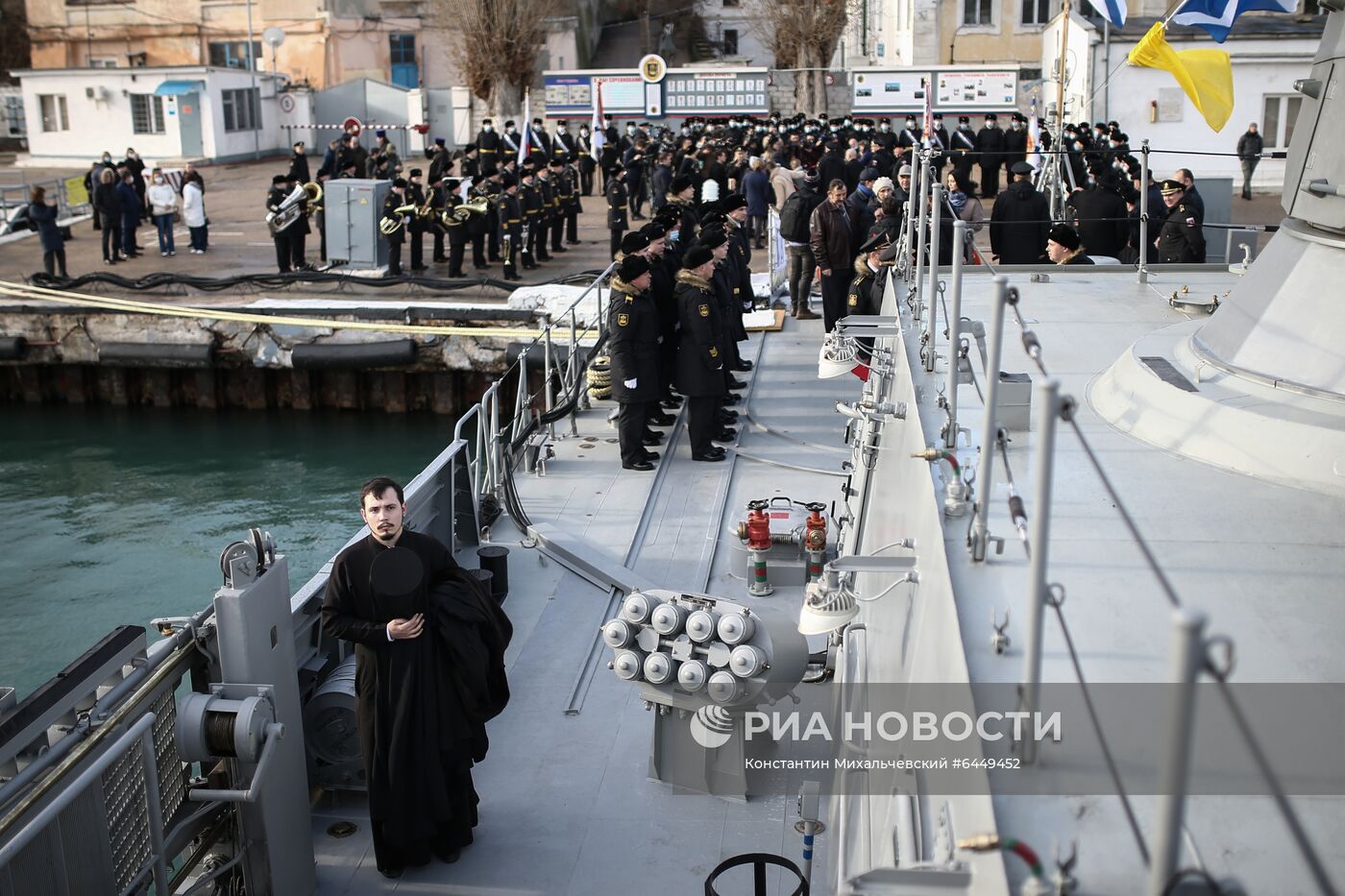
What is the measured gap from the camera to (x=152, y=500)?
15391 mm

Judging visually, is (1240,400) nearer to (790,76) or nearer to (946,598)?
(946,598)

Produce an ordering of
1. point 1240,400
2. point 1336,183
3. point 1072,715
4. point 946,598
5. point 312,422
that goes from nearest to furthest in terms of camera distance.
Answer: point 1072,715 < point 946,598 < point 1240,400 < point 1336,183 < point 312,422

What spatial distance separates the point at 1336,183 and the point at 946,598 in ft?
8.19

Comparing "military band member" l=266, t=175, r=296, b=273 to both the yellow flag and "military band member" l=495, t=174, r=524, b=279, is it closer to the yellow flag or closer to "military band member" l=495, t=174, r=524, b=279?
"military band member" l=495, t=174, r=524, b=279

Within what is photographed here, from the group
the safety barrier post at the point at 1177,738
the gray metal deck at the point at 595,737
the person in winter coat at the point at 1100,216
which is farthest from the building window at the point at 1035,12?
the safety barrier post at the point at 1177,738

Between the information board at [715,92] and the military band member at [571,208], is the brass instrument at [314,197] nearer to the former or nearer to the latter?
the military band member at [571,208]

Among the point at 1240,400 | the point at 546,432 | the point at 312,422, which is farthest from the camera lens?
the point at 312,422

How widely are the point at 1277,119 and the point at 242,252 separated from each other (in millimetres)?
19083

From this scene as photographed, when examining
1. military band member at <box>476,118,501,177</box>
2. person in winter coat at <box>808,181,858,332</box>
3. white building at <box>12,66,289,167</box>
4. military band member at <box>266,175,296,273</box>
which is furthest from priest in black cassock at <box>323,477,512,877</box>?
white building at <box>12,66,289,167</box>

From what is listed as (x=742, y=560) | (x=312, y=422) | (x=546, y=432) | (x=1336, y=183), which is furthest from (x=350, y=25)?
(x=1336, y=183)

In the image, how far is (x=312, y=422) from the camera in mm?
18047

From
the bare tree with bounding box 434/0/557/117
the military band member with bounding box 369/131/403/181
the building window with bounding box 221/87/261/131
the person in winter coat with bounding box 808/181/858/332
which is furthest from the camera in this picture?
the bare tree with bounding box 434/0/557/117

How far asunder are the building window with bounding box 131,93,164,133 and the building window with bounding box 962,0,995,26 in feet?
68.1

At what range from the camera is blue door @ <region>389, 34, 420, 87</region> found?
4506 cm
